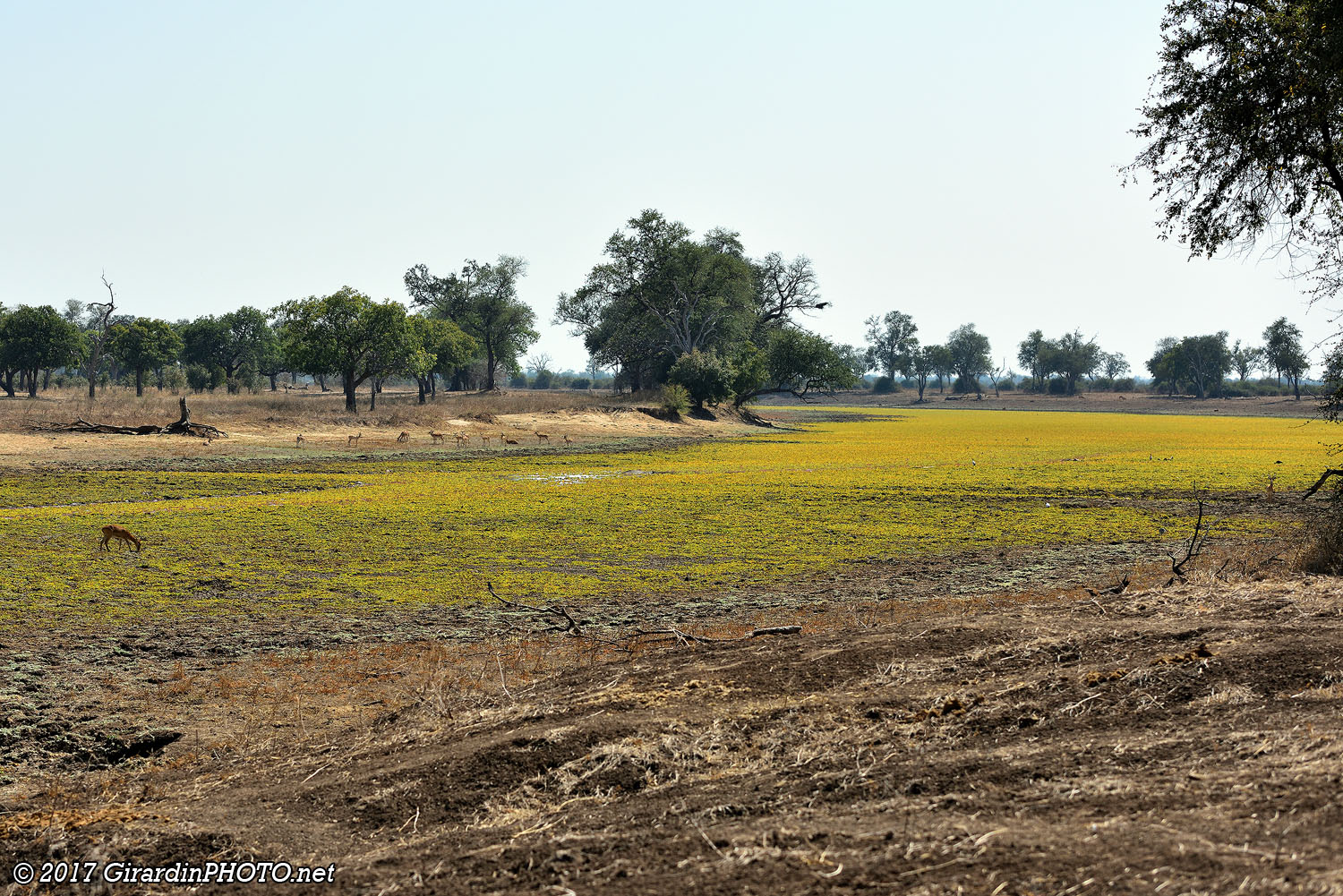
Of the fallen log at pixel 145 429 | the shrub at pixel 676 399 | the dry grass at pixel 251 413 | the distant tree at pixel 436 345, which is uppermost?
the distant tree at pixel 436 345

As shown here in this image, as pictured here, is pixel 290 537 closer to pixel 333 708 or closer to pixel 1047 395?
pixel 333 708

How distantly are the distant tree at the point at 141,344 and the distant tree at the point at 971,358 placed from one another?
12924 centimetres

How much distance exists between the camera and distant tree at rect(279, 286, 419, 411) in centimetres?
5691

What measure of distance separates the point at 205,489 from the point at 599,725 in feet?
68.7

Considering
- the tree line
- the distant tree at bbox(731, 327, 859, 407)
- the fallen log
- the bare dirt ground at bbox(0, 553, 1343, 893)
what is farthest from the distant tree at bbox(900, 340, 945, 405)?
the bare dirt ground at bbox(0, 553, 1343, 893)

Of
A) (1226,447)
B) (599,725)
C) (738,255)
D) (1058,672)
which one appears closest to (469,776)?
(599,725)

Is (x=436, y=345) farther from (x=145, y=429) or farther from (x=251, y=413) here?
(x=145, y=429)

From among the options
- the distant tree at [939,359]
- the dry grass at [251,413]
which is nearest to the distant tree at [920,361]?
the distant tree at [939,359]

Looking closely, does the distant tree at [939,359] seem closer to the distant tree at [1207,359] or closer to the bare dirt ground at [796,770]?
the distant tree at [1207,359]

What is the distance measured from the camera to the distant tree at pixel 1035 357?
16650 centimetres

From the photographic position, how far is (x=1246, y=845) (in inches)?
153

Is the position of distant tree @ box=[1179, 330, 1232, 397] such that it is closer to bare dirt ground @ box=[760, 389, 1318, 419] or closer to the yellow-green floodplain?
bare dirt ground @ box=[760, 389, 1318, 419]

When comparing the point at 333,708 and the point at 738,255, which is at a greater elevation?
the point at 738,255

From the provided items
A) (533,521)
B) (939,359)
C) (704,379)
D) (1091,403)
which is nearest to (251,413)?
(704,379)
